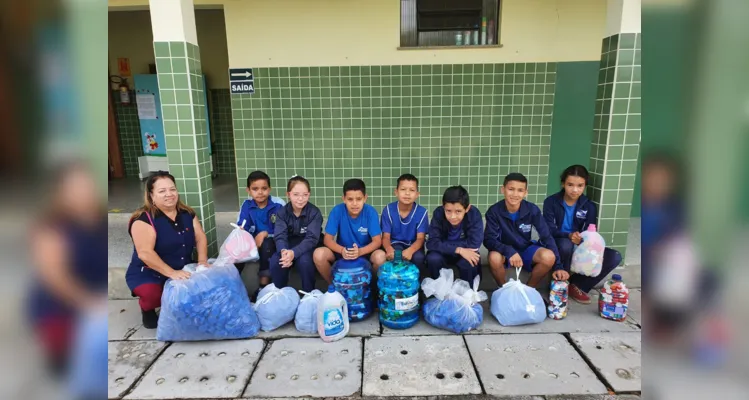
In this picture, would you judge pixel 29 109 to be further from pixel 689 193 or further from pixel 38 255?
pixel 689 193

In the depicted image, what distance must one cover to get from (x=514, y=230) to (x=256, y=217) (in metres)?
2.24

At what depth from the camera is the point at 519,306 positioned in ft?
10.1

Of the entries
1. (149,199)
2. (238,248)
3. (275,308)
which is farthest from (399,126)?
(149,199)

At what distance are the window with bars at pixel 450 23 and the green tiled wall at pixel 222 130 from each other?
4.19m

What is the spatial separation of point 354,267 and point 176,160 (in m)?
1.82

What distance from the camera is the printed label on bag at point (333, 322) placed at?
2896 mm

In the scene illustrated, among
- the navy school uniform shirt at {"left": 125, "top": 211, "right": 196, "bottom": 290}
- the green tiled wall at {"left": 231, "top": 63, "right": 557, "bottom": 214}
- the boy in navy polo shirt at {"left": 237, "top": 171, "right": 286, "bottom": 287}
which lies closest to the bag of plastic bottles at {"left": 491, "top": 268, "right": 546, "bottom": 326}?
the boy in navy polo shirt at {"left": 237, "top": 171, "right": 286, "bottom": 287}

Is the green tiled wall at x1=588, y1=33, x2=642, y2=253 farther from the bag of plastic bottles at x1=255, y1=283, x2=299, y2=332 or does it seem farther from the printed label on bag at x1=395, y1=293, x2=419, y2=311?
the bag of plastic bottles at x1=255, y1=283, x2=299, y2=332

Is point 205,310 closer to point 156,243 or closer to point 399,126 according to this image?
point 156,243

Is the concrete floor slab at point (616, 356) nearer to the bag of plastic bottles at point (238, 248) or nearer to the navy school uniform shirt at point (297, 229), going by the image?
the navy school uniform shirt at point (297, 229)

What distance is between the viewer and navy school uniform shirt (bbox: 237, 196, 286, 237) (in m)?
3.61

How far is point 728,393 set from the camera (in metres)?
0.54

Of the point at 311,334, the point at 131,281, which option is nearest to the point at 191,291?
the point at 131,281

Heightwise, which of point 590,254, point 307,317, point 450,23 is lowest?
point 307,317
